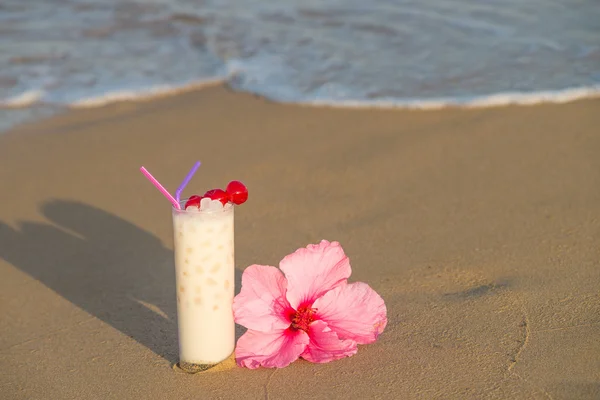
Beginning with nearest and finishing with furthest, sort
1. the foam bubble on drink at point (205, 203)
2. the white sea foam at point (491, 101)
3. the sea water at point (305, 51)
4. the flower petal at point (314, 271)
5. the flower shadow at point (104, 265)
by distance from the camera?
the foam bubble on drink at point (205, 203) → the flower petal at point (314, 271) → the flower shadow at point (104, 265) → the white sea foam at point (491, 101) → the sea water at point (305, 51)

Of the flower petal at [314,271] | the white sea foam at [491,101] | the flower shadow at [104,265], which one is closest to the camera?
the flower petal at [314,271]

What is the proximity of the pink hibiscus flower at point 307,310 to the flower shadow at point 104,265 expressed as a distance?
270 mm

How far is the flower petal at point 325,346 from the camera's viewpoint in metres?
1.96

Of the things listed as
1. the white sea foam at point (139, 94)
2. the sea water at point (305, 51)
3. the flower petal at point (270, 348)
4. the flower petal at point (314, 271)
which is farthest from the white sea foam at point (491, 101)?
the flower petal at point (270, 348)

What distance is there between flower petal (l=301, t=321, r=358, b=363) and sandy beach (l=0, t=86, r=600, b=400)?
0.04 meters

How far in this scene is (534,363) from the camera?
1.96 meters

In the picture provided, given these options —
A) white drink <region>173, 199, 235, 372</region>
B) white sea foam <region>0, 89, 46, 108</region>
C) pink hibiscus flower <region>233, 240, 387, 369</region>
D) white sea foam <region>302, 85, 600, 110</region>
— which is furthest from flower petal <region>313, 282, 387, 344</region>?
white sea foam <region>0, 89, 46, 108</region>

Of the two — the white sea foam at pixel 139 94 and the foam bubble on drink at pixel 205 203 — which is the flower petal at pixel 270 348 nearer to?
the foam bubble on drink at pixel 205 203

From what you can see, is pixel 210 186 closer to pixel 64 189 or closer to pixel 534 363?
pixel 64 189

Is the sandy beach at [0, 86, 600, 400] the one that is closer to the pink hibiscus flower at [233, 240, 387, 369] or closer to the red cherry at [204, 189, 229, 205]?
the pink hibiscus flower at [233, 240, 387, 369]

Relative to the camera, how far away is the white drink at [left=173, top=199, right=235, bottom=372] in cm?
188

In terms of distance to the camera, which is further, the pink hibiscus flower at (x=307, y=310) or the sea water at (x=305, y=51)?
the sea water at (x=305, y=51)

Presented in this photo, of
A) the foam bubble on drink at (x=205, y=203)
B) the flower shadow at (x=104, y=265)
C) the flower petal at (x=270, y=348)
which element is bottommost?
the flower shadow at (x=104, y=265)

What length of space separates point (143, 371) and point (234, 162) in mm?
1658
